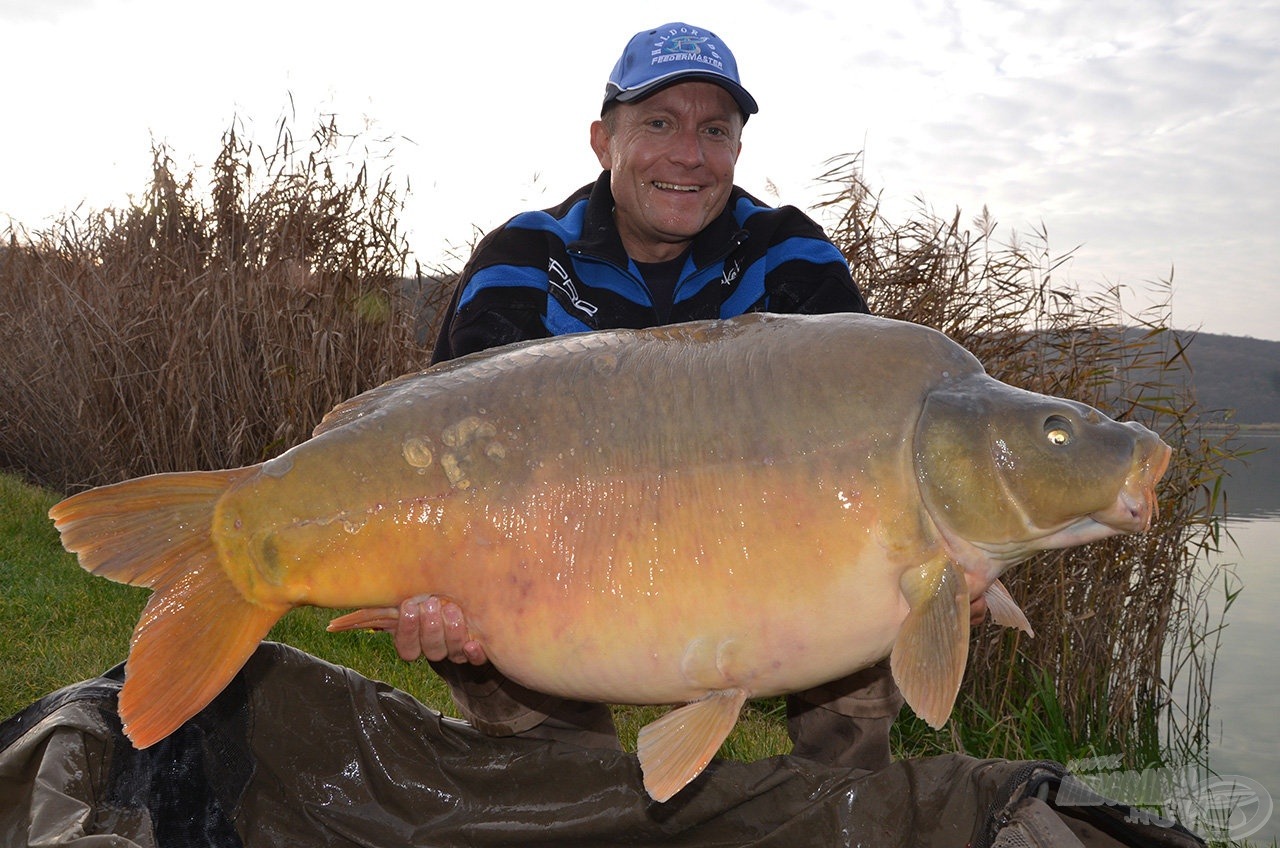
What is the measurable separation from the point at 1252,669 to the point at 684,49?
434 centimetres

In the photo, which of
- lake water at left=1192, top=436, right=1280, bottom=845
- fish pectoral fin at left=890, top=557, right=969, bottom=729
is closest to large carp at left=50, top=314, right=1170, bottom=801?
fish pectoral fin at left=890, top=557, right=969, bottom=729

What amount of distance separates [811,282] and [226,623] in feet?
4.38

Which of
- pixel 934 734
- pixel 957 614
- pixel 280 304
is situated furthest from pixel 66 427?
pixel 957 614

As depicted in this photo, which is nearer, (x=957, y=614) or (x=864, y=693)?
(x=957, y=614)

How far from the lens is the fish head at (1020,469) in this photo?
1373mm

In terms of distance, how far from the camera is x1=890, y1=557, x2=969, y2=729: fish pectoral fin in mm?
1364

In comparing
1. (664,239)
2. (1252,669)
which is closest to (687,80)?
(664,239)

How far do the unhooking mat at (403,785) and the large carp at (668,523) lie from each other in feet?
1.25

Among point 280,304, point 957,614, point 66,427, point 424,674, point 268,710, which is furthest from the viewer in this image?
point 66,427

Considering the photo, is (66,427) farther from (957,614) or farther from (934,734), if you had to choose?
(957,614)

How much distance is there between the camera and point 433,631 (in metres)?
1.52

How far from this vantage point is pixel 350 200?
440 cm

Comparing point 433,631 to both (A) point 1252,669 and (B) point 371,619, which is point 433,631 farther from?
(A) point 1252,669

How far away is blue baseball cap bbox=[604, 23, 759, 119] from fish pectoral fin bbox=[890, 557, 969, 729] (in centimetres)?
121
